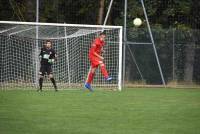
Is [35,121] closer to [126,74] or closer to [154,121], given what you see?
[154,121]

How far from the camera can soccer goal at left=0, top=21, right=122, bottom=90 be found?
21.9 m

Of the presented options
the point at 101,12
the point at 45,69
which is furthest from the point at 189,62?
the point at 45,69

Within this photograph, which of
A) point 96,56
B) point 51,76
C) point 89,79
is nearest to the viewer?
point 51,76

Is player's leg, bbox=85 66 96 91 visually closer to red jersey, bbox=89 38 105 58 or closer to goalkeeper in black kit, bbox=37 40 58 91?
red jersey, bbox=89 38 105 58

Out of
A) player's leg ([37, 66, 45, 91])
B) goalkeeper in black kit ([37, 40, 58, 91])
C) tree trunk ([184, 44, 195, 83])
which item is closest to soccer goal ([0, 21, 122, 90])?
goalkeeper in black kit ([37, 40, 58, 91])

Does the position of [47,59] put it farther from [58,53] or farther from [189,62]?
[189,62]

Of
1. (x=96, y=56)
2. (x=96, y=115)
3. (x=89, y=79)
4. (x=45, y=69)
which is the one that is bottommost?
(x=96, y=115)

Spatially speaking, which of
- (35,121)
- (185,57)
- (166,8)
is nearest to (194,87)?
(185,57)

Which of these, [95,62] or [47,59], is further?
[95,62]

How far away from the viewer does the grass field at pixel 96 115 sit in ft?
35.0

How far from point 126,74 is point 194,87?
9.09ft

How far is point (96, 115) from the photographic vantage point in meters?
12.8

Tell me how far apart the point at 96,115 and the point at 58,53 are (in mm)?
10193

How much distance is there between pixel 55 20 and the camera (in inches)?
1121
